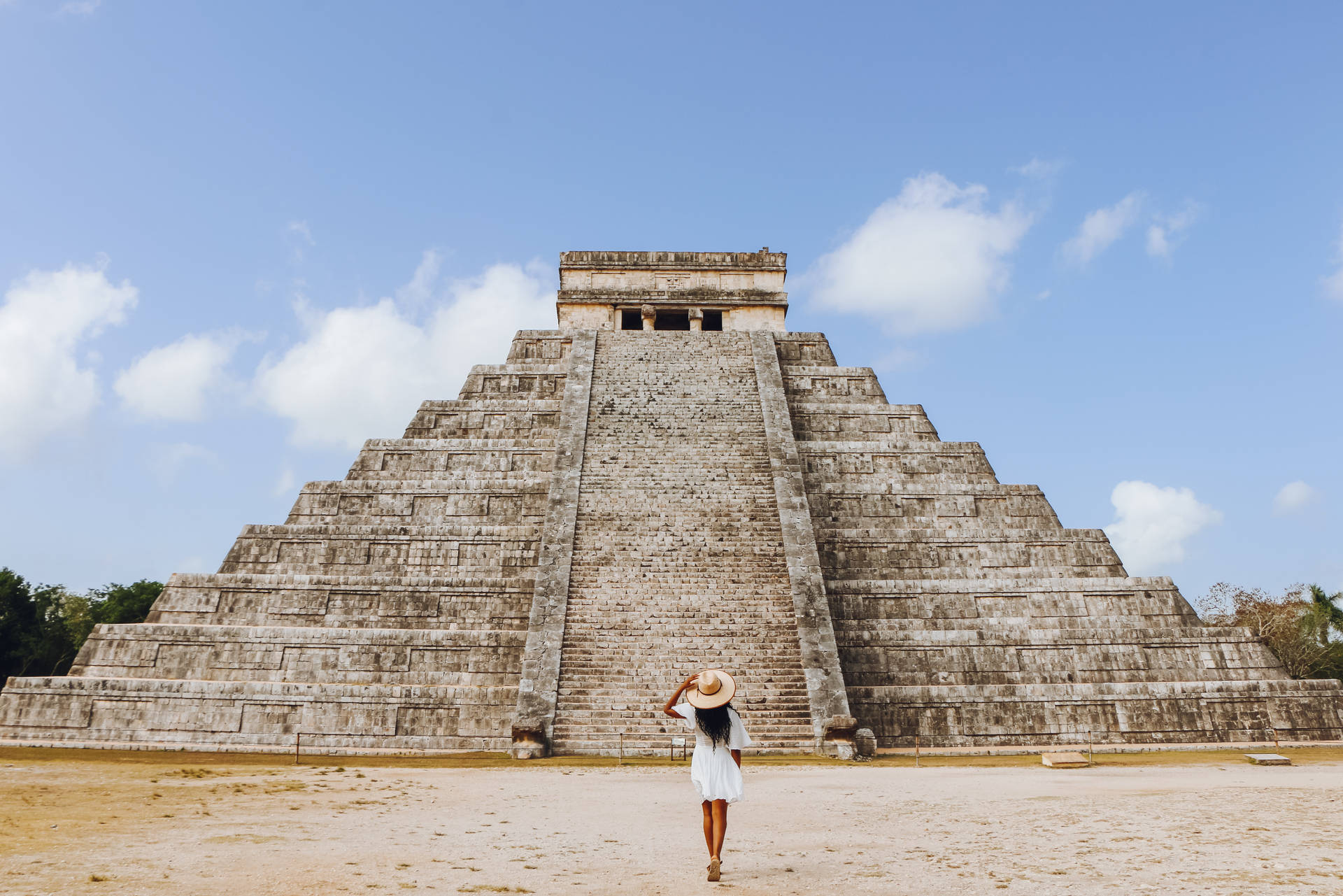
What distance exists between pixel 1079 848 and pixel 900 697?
8.06m

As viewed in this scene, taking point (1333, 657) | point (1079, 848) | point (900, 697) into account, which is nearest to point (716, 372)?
point (900, 697)

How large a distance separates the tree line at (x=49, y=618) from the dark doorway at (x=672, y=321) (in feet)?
50.9

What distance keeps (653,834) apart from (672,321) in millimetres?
19214

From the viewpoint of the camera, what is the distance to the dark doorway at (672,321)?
23875 millimetres

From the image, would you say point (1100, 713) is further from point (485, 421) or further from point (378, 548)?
point (485, 421)

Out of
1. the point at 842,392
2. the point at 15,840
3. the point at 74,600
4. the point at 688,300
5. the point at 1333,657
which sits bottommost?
the point at 15,840

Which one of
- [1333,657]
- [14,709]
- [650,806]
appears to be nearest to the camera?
[650,806]

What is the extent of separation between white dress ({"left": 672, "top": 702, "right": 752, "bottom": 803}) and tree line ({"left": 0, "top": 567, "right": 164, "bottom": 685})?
23008 mm

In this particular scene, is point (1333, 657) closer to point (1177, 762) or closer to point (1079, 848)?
point (1177, 762)

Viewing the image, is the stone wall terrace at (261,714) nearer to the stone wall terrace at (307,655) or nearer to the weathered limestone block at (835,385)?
the stone wall terrace at (307,655)

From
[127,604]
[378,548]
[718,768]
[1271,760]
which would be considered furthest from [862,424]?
[127,604]

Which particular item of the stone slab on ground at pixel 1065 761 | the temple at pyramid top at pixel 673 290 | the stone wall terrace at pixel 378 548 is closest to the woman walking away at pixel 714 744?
the stone slab on ground at pixel 1065 761

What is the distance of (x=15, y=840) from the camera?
18.2 feet

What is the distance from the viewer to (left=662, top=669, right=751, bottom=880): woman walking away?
15.9 feet
